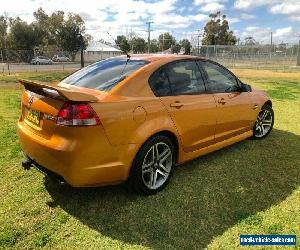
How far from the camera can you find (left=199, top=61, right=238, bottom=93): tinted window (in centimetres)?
498

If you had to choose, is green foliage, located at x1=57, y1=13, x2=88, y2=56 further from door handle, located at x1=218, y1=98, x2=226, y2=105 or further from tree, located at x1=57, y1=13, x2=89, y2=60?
door handle, located at x1=218, y1=98, x2=226, y2=105

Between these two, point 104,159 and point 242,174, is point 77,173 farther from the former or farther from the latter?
point 242,174

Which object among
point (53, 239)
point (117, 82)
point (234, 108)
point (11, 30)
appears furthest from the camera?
point (11, 30)

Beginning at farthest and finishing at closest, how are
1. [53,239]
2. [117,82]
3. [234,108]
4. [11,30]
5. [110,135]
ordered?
[11,30]
[234,108]
[117,82]
[110,135]
[53,239]

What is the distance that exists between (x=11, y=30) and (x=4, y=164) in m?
62.2

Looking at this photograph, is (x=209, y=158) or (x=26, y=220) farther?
(x=209, y=158)

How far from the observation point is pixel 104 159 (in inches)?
140

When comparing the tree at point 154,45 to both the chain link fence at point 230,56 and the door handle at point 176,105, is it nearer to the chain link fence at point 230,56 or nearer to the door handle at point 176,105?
the chain link fence at point 230,56

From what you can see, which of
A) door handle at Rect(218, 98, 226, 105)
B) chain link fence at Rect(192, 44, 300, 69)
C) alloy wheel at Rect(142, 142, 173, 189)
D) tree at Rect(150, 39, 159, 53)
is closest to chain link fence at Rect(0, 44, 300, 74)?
chain link fence at Rect(192, 44, 300, 69)

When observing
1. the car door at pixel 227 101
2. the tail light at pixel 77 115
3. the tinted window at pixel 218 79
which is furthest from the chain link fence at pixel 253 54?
the tail light at pixel 77 115

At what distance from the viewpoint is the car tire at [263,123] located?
625cm

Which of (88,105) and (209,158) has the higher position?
(88,105)

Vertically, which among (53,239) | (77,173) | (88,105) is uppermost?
(88,105)

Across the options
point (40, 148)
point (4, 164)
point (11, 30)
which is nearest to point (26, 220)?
point (40, 148)
